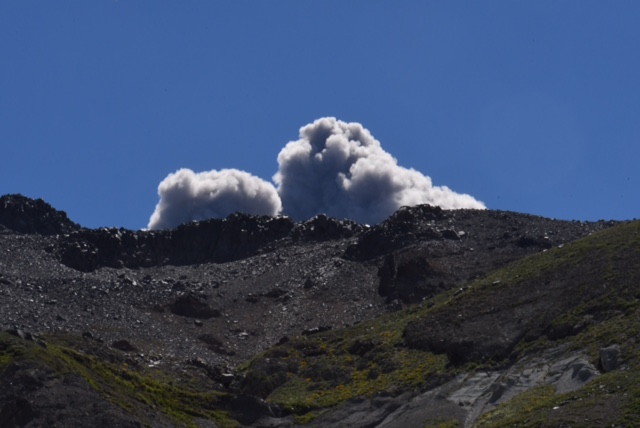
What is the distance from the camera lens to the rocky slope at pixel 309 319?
6825 centimetres

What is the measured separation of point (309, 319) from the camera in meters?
122

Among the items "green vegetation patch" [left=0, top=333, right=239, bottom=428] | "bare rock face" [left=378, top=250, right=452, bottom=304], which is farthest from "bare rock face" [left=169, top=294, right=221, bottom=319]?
"green vegetation patch" [left=0, top=333, right=239, bottom=428]

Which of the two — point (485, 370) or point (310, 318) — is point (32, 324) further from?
point (485, 370)

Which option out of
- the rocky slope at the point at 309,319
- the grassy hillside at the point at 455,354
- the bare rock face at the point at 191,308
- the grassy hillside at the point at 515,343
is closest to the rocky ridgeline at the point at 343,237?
the rocky slope at the point at 309,319

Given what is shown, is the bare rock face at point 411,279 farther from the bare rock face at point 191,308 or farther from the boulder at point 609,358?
the boulder at point 609,358

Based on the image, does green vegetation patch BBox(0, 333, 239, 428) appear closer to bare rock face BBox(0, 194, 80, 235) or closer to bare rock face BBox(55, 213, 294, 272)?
bare rock face BBox(55, 213, 294, 272)

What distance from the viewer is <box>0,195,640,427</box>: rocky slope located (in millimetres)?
68250

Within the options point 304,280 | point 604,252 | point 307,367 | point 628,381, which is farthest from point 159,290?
point 628,381

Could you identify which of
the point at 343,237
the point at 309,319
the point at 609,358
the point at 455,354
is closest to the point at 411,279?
the point at 309,319

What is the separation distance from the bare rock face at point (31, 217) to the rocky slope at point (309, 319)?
45 centimetres

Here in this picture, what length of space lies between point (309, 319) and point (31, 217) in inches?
2669

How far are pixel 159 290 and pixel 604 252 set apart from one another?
59753mm

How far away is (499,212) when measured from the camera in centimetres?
15612

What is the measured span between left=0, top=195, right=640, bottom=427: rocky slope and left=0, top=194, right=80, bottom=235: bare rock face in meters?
0.45
